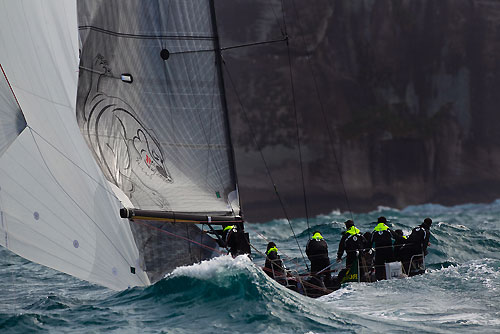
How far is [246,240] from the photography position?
977 centimetres

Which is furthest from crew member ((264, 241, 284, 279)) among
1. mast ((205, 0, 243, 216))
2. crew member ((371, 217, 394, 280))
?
crew member ((371, 217, 394, 280))

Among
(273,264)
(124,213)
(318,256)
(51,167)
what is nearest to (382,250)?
(318,256)

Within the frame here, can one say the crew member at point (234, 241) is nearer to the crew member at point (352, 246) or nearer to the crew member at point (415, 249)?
the crew member at point (352, 246)

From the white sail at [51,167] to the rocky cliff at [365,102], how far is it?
20.3 m

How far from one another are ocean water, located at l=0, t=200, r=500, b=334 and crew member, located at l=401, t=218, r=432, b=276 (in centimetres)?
27

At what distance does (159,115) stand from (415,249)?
14.8ft

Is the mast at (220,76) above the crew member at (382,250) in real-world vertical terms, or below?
above

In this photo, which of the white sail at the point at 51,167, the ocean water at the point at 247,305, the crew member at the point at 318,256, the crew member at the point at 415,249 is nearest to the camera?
the ocean water at the point at 247,305

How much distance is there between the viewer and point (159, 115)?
373 inches

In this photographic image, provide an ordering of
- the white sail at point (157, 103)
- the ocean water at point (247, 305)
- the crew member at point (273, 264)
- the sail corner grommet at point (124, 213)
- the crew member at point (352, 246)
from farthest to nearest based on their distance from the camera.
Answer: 1. the crew member at point (352, 246)
2. the crew member at point (273, 264)
3. the white sail at point (157, 103)
4. the sail corner grommet at point (124, 213)
5. the ocean water at point (247, 305)

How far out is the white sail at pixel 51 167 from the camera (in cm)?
818

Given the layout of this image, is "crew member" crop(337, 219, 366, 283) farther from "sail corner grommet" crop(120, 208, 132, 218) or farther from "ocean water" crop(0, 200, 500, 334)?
"sail corner grommet" crop(120, 208, 132, 218)

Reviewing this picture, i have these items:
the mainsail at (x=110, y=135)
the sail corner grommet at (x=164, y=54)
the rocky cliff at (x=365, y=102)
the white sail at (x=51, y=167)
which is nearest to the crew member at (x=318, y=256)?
the mainsail at (x=110, y=135)

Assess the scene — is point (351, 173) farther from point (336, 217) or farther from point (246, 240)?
point (246, 240)
